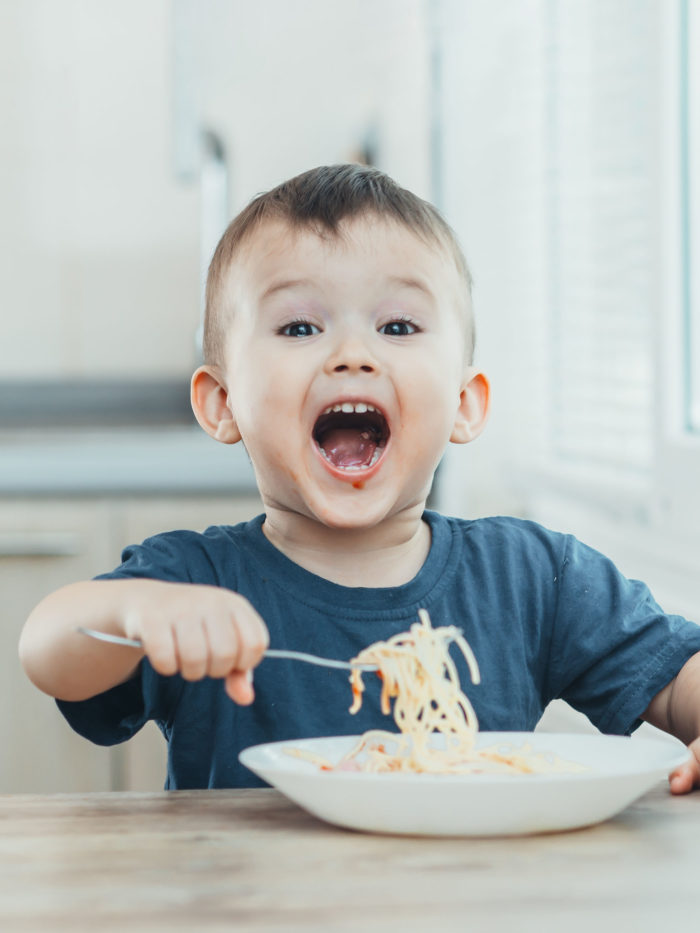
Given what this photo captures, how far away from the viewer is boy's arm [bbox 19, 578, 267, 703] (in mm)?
683

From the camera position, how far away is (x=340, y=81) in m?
2.84

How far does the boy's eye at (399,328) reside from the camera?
993mm

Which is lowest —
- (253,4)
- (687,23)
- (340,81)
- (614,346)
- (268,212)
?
(614,346)

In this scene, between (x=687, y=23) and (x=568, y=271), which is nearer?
(x=687, y=23)

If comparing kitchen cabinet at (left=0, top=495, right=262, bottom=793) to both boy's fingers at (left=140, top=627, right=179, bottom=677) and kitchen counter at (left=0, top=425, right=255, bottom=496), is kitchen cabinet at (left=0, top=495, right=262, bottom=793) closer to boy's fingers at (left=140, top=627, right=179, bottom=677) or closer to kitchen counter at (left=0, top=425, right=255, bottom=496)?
kitchen counter at (left=0, top=425, right=255, bottom=496)

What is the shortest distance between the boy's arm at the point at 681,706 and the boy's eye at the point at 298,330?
39 centimetres

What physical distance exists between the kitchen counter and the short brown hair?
1125mm

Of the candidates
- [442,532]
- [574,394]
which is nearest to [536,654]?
[442,532]

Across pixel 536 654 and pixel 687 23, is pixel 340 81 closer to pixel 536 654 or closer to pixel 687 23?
pixel 687 23

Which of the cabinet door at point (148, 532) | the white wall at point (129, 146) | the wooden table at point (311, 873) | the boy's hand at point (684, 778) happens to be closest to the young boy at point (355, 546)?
the boy's hand at point (684, 778)

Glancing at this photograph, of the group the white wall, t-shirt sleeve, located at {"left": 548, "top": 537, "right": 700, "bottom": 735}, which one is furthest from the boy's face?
the white wall

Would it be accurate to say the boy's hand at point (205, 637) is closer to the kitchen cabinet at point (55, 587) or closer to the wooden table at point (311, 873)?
the wooden table at point (311, 873)

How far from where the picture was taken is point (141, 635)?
701 millimetres

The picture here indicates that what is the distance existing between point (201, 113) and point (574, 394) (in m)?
1.24
